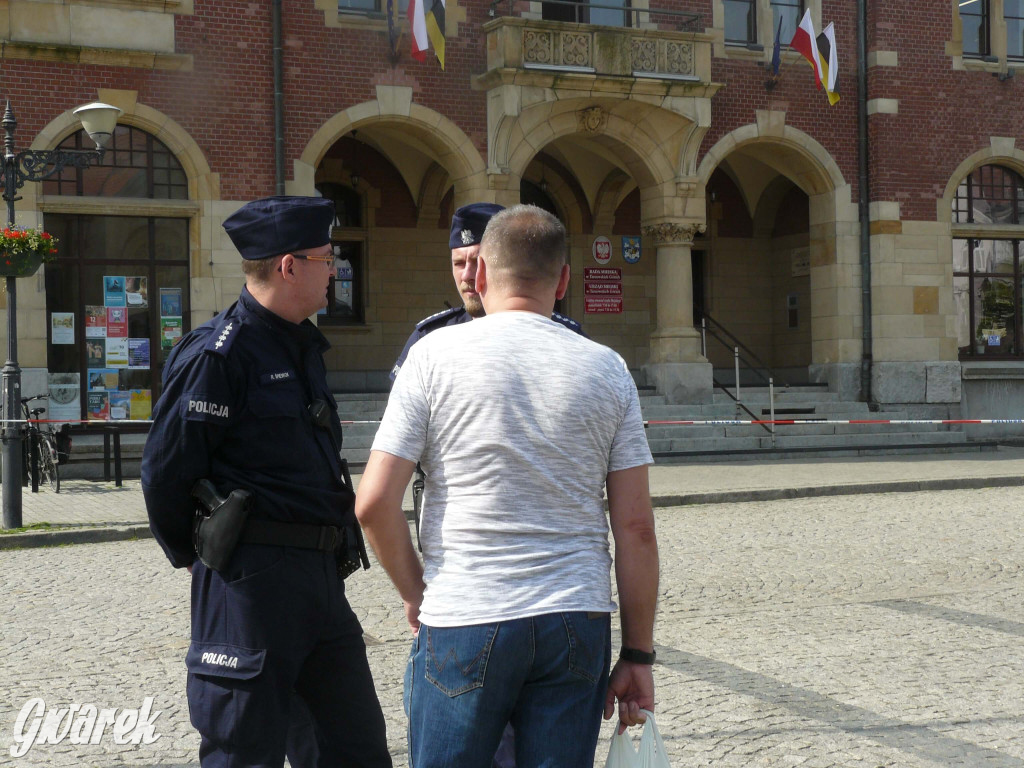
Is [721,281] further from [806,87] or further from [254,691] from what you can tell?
[254,691]

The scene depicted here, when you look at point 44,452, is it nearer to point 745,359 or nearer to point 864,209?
point 864,209

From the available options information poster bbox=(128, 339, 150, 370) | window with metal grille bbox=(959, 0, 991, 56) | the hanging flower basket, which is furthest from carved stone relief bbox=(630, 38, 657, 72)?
the hanging flower basket

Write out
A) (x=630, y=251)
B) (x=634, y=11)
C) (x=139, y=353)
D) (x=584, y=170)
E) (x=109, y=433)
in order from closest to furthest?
(x=109, y=433) < (x=139, y=353) < (x=634, y=11) < (x=584, y=170) < (x=630, y=251)

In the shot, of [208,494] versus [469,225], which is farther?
[469,225]

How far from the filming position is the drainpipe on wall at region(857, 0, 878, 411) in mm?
21625

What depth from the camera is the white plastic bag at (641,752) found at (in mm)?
2723

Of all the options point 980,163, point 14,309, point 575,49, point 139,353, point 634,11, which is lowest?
point 139,353

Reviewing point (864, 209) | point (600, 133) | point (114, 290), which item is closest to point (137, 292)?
point (114, 290)

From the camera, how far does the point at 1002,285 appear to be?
926 inches

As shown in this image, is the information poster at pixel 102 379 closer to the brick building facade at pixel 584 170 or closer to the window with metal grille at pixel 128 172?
the brick building facade at pixel 584 170

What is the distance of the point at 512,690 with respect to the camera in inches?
103

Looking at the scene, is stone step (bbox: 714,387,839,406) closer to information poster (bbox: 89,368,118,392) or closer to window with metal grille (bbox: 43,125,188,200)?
window with metal grille (bbox: 43,125,188,200)

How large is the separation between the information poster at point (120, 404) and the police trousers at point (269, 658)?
49.1 feet

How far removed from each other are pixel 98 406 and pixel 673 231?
8870 millimetres
